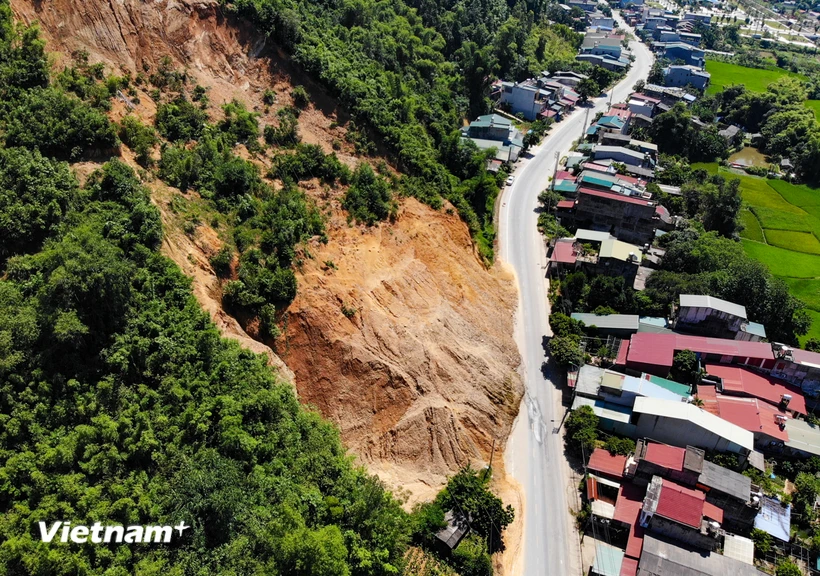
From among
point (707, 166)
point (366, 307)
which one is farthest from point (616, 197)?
point (366, 307)

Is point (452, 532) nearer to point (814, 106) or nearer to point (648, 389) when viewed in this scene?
point (648, 389)

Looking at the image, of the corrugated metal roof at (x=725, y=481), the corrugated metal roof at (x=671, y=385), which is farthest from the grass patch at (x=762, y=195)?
the corrugated metal roof at (x=725, y=481)

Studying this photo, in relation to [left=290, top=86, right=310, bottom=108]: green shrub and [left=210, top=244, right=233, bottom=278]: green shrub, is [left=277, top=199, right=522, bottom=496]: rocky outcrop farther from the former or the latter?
[left=290, top=86, right=310, bottom=108]: green shrub

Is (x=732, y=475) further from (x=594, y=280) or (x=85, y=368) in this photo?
(x=85, y=368)

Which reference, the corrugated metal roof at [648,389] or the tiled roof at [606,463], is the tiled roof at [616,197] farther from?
the tiled roof at [606,463]

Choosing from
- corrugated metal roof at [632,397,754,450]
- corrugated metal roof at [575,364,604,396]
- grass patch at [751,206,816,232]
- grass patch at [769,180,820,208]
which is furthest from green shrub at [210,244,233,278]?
grass patch at [769,180,820,208]

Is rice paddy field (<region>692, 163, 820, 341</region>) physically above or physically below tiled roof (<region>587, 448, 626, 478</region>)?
above

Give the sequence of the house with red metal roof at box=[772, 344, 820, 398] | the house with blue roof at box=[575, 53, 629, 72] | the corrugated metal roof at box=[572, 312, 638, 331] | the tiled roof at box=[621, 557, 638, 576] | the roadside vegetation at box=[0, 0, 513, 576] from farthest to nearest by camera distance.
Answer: the house with blue roof at box=[575, 53, 629, 72], the corrugated metal roof at box=[572, 312, 638, 331], the house with red metal roof at box=[772, 344, 820, 398], the tiled roof at box=[621, 557, 638, 576], the roadside vegetation at box=[0, 0, 513, 576]
